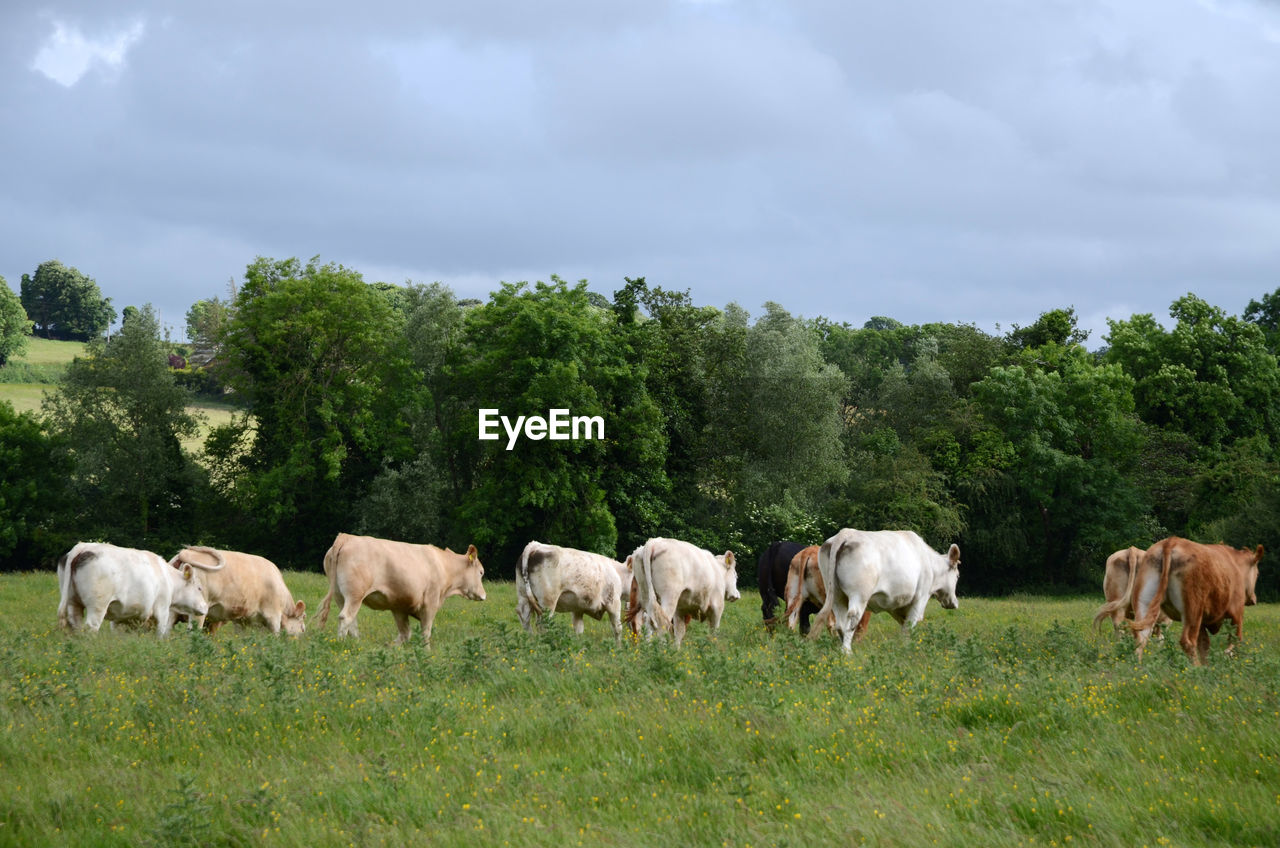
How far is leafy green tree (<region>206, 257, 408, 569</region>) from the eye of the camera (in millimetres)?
46219

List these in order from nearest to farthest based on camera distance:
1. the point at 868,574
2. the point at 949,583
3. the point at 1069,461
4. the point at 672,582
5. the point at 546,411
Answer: the point at 868,574
the point at 672,582
the point at 949,583
the point at 546,411
the point at 1069,461

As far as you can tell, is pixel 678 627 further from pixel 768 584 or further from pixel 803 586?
pixel 768 584

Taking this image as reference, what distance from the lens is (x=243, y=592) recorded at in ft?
56.6

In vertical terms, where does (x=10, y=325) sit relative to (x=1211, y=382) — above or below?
above

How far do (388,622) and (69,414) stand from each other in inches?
1513

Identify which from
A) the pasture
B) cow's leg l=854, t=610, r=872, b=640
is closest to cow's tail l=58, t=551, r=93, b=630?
the pasture

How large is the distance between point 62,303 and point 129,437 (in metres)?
84.0

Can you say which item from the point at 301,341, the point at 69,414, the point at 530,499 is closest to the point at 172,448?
the point at 69,414

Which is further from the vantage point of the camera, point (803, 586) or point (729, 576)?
point (729, 576)

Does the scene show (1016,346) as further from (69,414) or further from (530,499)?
(69,414)

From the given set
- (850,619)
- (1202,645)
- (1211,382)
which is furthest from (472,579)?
(1211,382)

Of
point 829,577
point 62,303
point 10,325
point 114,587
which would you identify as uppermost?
point 62,303

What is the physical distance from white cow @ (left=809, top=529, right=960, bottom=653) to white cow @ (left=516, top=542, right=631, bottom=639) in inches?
135

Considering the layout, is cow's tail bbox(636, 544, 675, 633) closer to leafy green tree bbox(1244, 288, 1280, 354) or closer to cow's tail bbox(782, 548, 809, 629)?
cow's tail bbox(782, 548, 809, 629)
